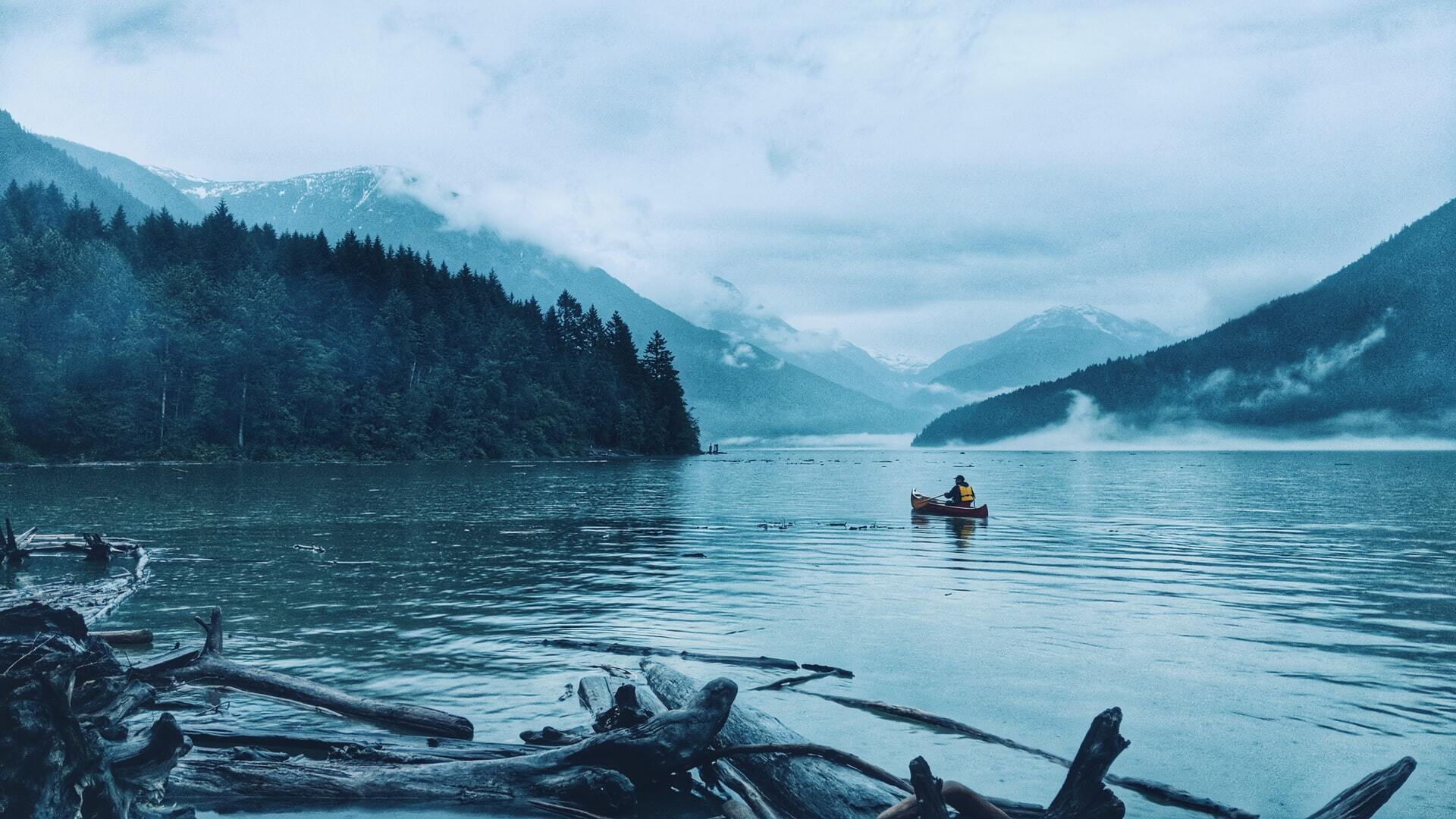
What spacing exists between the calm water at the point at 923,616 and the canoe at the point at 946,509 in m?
1.29

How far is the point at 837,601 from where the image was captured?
22.8m

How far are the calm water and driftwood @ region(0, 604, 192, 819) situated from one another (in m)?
4.84

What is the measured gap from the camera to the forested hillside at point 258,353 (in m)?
97.2

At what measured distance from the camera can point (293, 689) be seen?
39.7 feet

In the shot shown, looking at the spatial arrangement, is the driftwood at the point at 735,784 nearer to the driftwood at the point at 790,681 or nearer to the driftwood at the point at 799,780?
the driftwood at the point at 799,780

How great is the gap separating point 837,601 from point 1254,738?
38.2ft

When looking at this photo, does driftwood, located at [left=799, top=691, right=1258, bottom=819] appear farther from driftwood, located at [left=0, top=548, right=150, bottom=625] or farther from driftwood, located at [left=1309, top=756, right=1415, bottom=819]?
driftwood, located at [left=0, top=548, right=150, bottom=625]

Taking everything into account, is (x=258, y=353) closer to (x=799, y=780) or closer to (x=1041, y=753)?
(x=1041, y=753)

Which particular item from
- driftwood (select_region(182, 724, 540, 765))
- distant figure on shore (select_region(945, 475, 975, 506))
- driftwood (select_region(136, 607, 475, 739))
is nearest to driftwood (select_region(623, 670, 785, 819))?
driftwood (select_region(182, 724, 540, 765))

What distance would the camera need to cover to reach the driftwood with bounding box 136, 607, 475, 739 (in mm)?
11000

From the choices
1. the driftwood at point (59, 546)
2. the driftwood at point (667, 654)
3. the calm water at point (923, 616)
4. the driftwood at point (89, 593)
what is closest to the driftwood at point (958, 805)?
the calm water at point (923, 616)

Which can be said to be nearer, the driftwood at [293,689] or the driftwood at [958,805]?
the driftwood at [958,805]

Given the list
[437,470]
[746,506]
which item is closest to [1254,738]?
[746,506]

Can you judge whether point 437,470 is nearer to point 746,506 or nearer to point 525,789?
point 746,506
